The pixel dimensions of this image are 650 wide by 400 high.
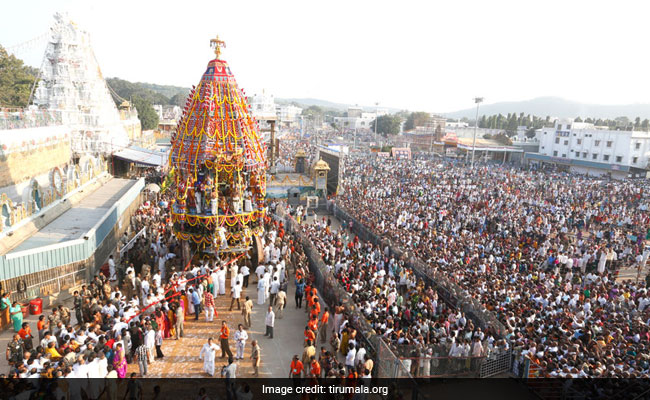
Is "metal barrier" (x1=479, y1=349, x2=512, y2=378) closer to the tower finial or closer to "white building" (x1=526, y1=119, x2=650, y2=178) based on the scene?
the tower finial

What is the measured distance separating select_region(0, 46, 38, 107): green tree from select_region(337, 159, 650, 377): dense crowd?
32221 mm

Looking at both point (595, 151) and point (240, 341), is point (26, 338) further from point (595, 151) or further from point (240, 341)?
point (595, 151)

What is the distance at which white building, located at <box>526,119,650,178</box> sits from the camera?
4431 cm

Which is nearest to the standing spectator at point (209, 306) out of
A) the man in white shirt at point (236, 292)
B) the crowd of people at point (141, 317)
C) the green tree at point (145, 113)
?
the crowd of people at point (141, 317)

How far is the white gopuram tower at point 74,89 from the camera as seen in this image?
3067cm

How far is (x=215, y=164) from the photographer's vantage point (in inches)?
553

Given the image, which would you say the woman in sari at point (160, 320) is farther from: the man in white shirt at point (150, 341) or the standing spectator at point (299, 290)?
the standing spectator at point (299, 290)

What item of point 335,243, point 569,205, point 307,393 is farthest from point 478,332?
point 569,205

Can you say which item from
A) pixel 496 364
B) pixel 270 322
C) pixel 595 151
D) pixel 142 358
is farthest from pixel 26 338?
pixel 595 151

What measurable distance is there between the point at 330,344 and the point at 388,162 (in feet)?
118

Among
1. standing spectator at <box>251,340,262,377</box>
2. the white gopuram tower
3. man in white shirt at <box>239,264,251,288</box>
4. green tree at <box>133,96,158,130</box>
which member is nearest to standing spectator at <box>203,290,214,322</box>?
man in white shirt at <box>239,264,251,288</box>

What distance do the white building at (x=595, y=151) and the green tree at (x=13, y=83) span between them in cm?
5832

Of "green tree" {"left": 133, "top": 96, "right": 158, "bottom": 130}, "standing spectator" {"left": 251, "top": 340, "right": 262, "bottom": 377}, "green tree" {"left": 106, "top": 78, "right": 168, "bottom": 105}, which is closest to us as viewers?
"standing spectator" {"left": 251, "top": 340, "right": 262, "bottom": 377}

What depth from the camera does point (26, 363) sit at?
7836mm
